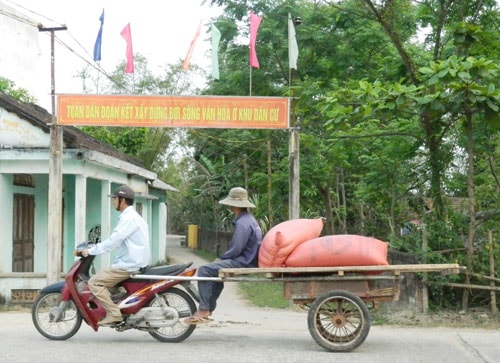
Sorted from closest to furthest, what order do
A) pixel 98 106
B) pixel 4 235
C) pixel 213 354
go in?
pixel 213 354 < pixel 98 106 < pixel 4 235

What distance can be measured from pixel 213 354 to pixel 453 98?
4812 mm

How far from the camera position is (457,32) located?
10320 millimetres

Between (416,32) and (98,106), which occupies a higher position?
(416,32)

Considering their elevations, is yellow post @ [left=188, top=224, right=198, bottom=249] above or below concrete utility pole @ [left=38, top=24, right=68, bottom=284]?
below

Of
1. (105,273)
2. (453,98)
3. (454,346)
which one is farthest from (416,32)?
(105,273)

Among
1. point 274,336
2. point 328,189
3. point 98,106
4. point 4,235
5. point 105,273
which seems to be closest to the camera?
point 105,273

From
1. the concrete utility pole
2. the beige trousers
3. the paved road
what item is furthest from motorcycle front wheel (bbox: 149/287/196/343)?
the concrete utility pole

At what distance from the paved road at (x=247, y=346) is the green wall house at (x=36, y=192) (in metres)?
3.11

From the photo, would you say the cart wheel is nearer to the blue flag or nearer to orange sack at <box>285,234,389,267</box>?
orange sack at <box>285,234,389,267</box>

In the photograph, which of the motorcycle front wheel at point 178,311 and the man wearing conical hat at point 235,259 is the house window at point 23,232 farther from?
the man wearing conical hat at point 235,259

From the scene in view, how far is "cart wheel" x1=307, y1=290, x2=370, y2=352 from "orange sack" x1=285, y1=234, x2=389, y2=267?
0.36 meters

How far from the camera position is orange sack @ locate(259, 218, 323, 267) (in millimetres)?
7844

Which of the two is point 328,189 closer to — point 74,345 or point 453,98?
point 453,98

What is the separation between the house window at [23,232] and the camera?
14.6 metres
